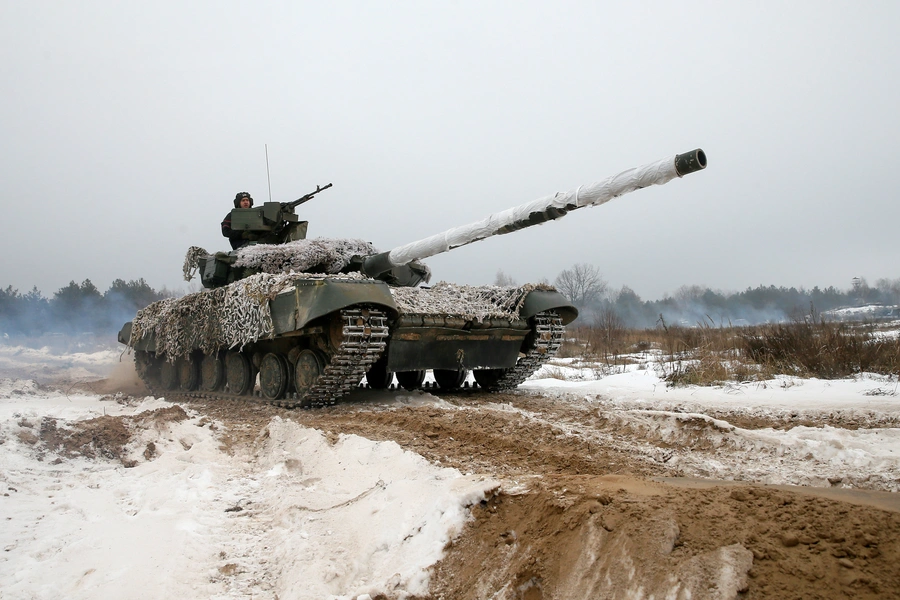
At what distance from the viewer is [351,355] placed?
6.81 metres

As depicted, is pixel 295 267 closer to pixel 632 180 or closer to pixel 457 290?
pixel 457 290

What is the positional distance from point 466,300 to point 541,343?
4.02ft

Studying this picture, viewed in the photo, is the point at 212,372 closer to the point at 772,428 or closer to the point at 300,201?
the point at 300,201

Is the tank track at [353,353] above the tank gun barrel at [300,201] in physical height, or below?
below

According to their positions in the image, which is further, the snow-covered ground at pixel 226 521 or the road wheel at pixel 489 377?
the road wheel at pixel 489 377

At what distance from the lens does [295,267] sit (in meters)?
8.62

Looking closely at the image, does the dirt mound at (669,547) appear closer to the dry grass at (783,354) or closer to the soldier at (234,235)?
the dry grass at (783,354)

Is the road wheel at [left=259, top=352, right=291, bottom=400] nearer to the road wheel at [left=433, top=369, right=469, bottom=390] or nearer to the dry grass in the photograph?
the road wheel at [left=433, top=369, right=469, bottom=390]

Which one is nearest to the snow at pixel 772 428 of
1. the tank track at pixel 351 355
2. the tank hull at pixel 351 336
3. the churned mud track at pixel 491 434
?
the churned mud track at pixel 491 434

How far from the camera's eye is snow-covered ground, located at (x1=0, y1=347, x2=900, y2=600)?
263 centimetres

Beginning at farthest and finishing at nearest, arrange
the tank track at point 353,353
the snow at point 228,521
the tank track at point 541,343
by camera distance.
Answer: the tank track at point 541,343
the tank track at point 353,353
the snow at point 228,521

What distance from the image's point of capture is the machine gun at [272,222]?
9.73 m

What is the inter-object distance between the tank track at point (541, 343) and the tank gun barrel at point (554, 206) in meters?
1.99

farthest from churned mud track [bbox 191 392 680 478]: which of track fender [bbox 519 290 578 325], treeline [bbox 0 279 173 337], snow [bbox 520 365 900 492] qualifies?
treeline [bbox 0 279 173 337]
